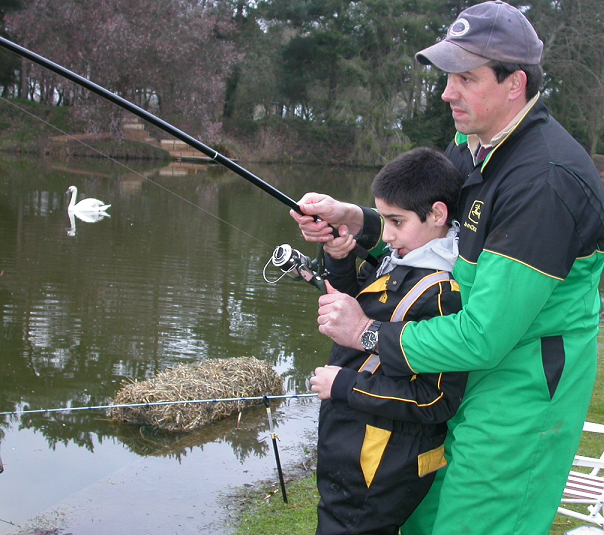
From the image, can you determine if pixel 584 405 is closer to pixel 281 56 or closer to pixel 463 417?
pixel 463 417

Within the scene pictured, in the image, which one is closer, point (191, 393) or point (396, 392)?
point (396, 392)

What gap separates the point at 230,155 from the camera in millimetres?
31484

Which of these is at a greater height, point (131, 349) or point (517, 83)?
point (517, 83)

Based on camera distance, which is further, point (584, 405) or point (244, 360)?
point (244, 360)

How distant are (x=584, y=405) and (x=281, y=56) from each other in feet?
124

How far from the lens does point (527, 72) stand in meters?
1.85

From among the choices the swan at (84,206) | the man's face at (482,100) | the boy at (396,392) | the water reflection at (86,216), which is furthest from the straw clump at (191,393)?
→ the swan at (84,206)

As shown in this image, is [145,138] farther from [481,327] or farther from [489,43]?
[481,327]

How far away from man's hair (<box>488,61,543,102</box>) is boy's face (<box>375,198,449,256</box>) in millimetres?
447

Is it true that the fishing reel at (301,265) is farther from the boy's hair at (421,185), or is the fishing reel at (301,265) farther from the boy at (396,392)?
the boy's hair at (421,185)

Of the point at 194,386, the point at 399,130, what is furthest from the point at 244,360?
the point at 399,130

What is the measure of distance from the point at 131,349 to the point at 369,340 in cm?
525

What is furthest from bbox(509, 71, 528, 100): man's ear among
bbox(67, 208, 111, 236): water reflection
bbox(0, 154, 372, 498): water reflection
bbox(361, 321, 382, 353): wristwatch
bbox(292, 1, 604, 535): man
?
bbox(67, 208, 111, 236): water reflection

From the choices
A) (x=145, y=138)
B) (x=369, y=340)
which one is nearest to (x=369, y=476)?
(x=369, y=340)
